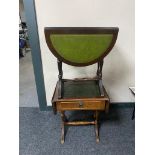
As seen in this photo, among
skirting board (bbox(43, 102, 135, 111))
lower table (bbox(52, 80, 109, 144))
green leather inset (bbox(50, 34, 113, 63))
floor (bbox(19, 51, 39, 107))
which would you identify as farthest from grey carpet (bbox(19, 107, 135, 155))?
green leather inset (bbox(50, 34, 113, 63))

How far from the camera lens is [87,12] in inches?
72.0

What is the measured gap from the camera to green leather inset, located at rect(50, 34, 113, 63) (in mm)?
1360

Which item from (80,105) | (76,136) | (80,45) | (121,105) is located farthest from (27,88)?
(80,45)

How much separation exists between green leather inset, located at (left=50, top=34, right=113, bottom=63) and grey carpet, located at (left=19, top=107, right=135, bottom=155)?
84cm

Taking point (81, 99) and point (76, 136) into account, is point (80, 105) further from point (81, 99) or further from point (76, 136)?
point (76, 136)

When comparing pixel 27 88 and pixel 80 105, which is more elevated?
pixel 80 105

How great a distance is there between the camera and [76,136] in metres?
1.89

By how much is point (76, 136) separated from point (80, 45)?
980 millimetres

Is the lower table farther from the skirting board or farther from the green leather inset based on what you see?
the skirting board

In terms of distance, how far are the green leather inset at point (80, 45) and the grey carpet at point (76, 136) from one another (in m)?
0.84
